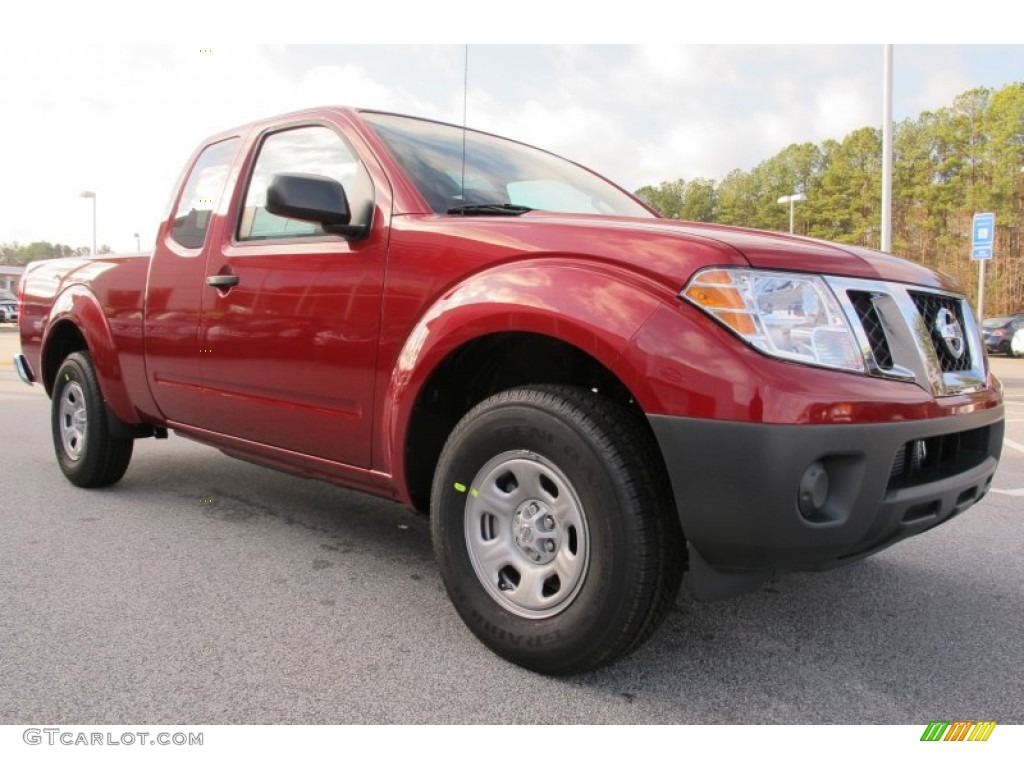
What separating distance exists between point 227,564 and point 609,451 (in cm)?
190

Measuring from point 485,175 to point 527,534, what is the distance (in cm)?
149

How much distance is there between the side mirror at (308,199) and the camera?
2.56 metres

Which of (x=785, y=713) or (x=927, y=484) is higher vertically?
(x=927, y=484)

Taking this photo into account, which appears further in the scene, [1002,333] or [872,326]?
[1002,333]

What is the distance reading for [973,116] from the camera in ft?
124

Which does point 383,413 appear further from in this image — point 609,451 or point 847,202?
point 847,202

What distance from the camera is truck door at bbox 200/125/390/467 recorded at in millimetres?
2717

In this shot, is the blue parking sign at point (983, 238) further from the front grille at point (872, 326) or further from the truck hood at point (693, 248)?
the front grille at point (872, 326)

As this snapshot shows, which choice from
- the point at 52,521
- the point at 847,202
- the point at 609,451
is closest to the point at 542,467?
the point at 609,451

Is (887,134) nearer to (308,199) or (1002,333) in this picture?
(1002,333)

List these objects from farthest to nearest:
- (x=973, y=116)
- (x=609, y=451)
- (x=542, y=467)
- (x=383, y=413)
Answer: (x=973, y=116)
(x=383, y=413)
(x=542, y=467)
(x=609, y=451)

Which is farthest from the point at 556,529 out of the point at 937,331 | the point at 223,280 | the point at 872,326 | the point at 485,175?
the point at 223,280

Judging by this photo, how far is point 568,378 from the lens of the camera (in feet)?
8.18

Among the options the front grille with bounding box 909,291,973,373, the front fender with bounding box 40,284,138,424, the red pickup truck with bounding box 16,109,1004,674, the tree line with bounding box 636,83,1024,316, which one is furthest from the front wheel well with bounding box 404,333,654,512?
the tree line with bounding box 636,83,1024,316
